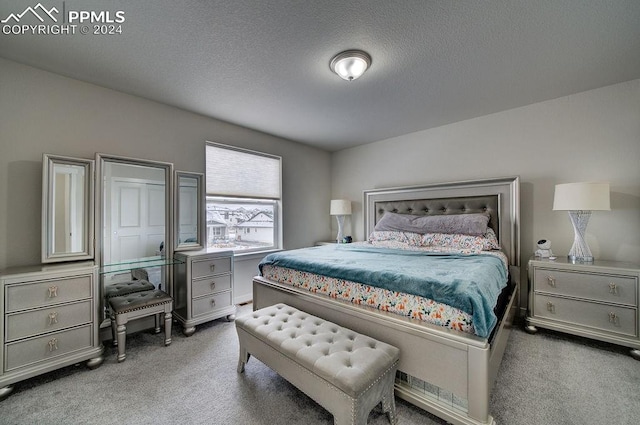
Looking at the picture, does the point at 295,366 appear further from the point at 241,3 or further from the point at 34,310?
the point at 241,3

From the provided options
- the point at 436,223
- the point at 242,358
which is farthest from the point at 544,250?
the point at 242,358

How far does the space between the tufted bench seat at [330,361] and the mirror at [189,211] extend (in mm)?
1558

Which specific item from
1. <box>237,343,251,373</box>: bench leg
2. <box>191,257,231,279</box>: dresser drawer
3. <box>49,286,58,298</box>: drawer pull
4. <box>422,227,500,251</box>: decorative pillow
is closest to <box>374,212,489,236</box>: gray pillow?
<box>422,227,500,251</box>: decorative pillow

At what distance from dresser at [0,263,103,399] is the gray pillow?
3.25 m

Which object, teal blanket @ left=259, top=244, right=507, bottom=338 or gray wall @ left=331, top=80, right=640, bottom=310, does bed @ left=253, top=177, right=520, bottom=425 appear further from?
gray wall @ left=331, top=80, right=640, bottom=310

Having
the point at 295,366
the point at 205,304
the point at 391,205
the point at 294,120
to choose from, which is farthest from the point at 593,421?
the point at 294,120

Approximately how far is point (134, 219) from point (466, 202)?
154 inches

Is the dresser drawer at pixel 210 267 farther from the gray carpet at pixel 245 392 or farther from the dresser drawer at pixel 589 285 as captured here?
the dresser drawer at pixel 589 285

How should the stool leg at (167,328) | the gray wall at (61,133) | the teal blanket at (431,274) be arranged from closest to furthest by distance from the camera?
the teal blanket at (431,274), the gray wall at (61,133), the stool leg at (167,328)

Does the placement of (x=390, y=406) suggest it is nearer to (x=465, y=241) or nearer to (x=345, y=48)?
(x=465, y=241)

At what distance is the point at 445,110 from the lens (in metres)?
3.04

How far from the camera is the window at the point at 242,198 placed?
11.0 ft

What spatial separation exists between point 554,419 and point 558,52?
8.49 ft

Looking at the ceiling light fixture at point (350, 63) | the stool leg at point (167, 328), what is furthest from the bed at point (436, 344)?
the ceiling light fixture at point (350, 63)
